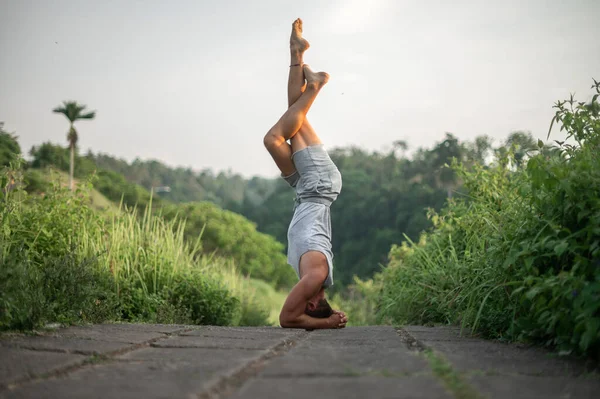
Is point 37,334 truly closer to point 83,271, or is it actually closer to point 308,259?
point 83,271

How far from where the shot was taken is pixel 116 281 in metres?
4.09

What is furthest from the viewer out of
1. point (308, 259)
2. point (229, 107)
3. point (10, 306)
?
point (229, 107)

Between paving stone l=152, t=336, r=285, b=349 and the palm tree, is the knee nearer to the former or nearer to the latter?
paving stone l=152, t=336, r=285, b=349

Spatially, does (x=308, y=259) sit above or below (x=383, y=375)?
above

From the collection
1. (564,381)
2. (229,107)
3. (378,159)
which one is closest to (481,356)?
(564,381)

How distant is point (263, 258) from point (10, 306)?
3276cm

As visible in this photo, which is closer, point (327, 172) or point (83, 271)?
point (83, 271)

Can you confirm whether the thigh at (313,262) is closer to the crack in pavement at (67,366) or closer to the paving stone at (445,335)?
the paving stone at (445,335)

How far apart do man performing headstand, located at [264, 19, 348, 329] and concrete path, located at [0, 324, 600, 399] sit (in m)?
0.95

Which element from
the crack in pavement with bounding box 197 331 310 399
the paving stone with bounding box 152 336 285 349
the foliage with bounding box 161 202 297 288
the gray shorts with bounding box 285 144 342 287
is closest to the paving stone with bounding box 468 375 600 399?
the crack in pavement with bounding box 197 331 310 399

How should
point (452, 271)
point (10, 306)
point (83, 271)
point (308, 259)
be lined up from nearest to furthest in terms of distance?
point (10, 306) → point (83, 271) → point (308, 259) → point (452, 271)

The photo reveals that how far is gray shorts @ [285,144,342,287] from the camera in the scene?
11.1ft

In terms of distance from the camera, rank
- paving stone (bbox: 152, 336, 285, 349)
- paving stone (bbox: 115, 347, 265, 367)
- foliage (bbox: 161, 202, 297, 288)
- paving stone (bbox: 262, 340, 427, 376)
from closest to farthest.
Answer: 1. paving stone (bbox: 262, 340, 427, 376)
2. paving stone (bbox: 115, 347, 265, 367)
3. paving stone (bbox: 152, 336, 285, 349)
4. foliage (bbox: 161, 202, 297, 288)

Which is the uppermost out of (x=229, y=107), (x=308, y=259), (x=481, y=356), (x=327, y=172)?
(x=229, y=107)
